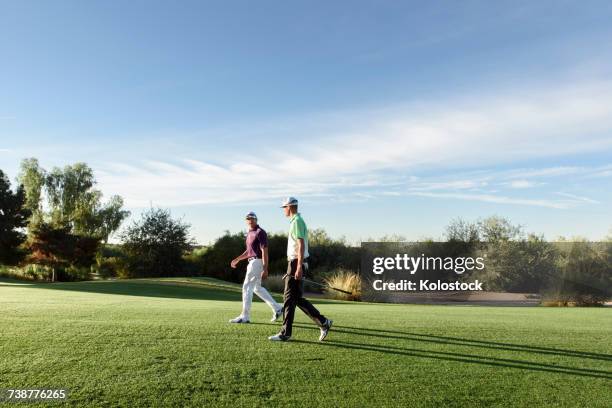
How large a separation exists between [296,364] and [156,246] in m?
34.3

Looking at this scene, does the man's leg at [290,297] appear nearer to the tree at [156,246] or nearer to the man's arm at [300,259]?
the man's arm at [300,259]

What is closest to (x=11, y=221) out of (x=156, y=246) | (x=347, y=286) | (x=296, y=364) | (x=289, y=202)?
(x=156, y=246)

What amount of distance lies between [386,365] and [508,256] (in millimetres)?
22460

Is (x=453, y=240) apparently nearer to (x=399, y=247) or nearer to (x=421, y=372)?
(x=399, y=247)

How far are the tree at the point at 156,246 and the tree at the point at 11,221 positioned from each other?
31.3 ft

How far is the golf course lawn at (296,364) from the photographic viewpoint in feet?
17.1

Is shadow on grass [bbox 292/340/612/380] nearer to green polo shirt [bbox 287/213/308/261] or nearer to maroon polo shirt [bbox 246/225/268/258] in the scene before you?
green polo shirt [bbox 287/213/308/261]

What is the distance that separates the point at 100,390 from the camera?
16.8ft

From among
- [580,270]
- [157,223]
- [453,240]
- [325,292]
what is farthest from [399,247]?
[157,223]

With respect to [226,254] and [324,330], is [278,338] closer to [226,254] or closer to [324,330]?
[324,330]

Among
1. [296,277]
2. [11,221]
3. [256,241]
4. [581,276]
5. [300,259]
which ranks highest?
[11,221]

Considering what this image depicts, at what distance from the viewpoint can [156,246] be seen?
127 feet

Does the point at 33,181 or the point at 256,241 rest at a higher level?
the point at 33,181

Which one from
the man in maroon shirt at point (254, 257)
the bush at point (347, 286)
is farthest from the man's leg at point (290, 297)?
the bush at point (347, 286)
